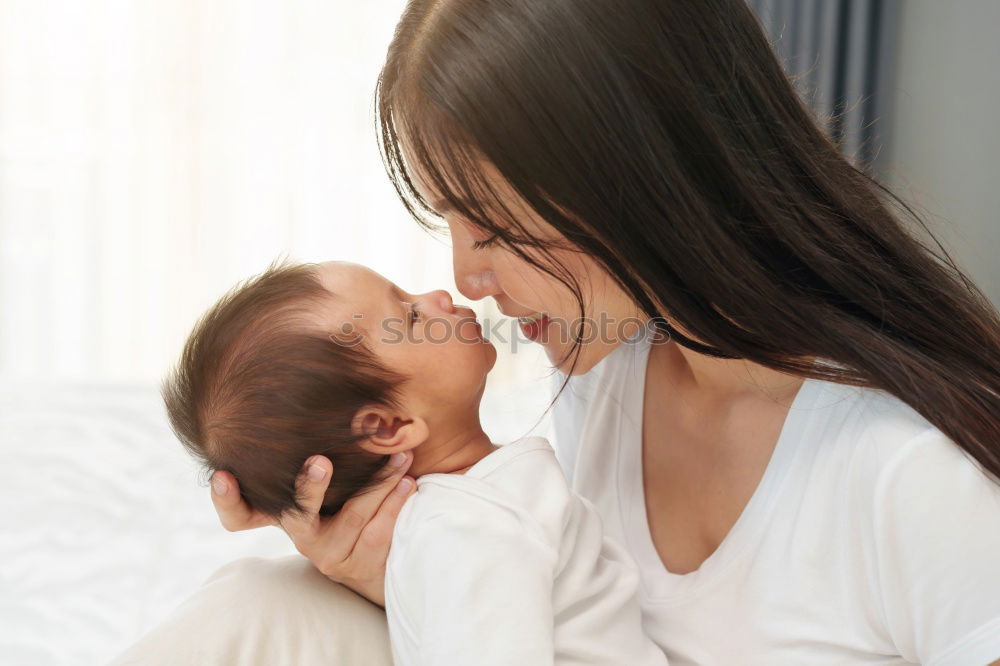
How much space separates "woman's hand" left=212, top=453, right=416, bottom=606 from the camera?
1.07m

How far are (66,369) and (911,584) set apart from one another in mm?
3590

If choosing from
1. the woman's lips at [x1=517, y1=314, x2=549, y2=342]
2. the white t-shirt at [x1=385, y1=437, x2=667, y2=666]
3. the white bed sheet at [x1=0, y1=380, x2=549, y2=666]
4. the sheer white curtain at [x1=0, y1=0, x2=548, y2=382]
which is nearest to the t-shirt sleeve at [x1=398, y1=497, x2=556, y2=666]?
the white t-shirt at [x1=385, y1=437, x2=667, y2=666]

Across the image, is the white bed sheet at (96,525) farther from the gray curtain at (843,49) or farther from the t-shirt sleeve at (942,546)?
the gray curtain at (843,49)

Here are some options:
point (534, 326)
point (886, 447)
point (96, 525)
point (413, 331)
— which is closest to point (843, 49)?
point (534, 326)

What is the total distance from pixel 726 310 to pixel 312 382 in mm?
486

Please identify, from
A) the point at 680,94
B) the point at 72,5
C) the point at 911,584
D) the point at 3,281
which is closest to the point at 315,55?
the point at 72,5

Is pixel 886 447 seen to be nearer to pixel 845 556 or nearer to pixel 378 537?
pixel 845 556

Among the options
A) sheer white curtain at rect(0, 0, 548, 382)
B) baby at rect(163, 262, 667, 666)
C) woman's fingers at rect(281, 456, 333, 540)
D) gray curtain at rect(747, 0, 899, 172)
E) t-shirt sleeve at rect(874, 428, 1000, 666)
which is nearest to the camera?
t-shirt sleeve at rect(874, 428, 1000, 666)

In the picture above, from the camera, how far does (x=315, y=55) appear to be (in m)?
3.65

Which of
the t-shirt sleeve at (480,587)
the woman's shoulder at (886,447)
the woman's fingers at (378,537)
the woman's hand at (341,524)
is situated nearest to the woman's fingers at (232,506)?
the woman's hand at (341,524)

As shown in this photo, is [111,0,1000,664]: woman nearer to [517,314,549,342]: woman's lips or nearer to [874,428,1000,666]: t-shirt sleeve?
[874,428,1000,666]: t-shirt sleeve

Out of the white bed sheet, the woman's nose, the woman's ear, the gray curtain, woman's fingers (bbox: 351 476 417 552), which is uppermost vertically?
the gray curtain

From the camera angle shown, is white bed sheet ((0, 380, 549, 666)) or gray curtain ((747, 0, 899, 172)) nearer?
white bed sheet ((0, 380, 549, 666))

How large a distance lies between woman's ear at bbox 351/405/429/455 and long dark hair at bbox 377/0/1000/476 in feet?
1.00
